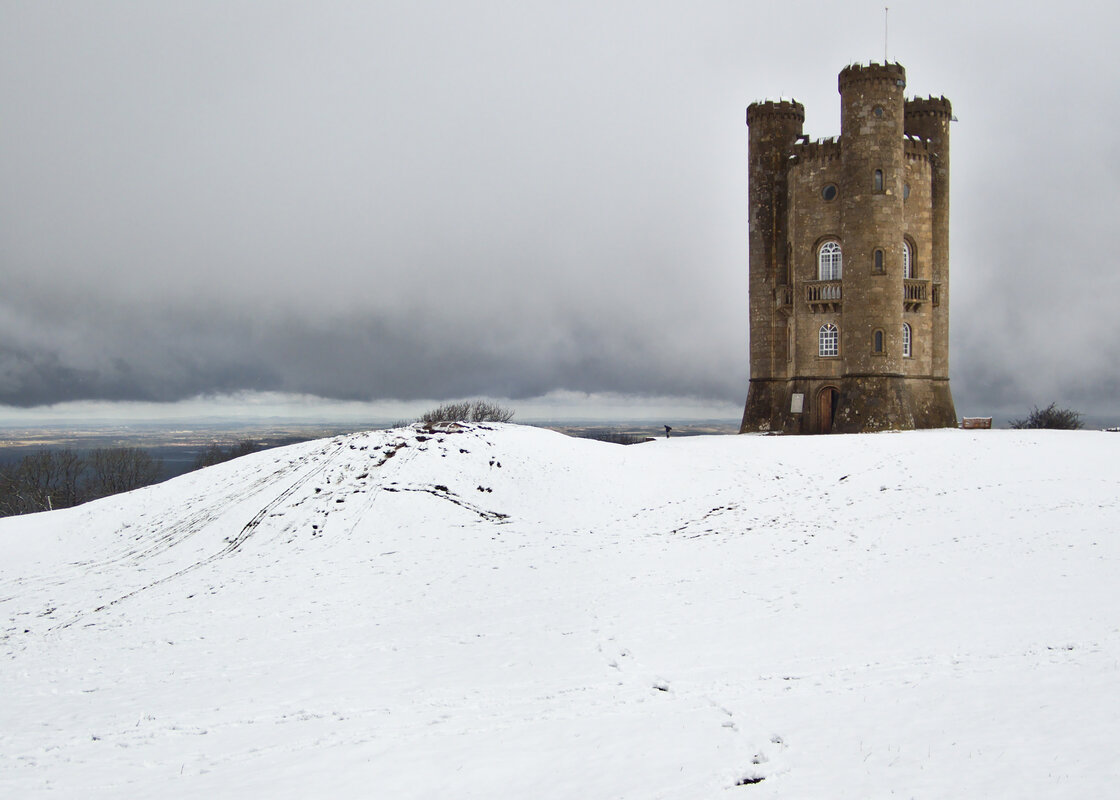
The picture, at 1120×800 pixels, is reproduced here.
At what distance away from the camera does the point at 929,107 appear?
42281 mm

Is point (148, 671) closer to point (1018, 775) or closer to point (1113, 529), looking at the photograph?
point (1018, 775)

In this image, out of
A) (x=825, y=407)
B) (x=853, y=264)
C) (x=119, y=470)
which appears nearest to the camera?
(x=853, y=264)

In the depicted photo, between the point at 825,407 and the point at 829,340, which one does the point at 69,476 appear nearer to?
the point at 825,407

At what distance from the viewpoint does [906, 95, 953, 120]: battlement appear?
4231 centimetres

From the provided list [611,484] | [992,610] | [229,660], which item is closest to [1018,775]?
[992,610]

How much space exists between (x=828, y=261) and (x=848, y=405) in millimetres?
7876

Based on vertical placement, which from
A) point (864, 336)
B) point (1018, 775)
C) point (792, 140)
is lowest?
point (1018, 775)

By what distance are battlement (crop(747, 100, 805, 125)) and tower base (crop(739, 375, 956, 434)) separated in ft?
49.5

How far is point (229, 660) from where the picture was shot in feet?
42.8

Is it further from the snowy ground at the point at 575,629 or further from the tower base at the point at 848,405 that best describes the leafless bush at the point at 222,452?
the tower base at the point at 848,405

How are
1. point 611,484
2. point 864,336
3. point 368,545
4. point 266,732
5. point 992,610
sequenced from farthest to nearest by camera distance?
point 864,336 < point 611,484 < point 368,545 < point 992,610 < point 266,732

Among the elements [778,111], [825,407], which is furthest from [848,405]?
[778,111]

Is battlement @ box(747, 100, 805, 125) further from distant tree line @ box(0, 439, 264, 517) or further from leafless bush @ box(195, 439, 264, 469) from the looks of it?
leafless bush @ box(195, 439, 264, 469)

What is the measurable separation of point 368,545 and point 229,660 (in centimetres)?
775
